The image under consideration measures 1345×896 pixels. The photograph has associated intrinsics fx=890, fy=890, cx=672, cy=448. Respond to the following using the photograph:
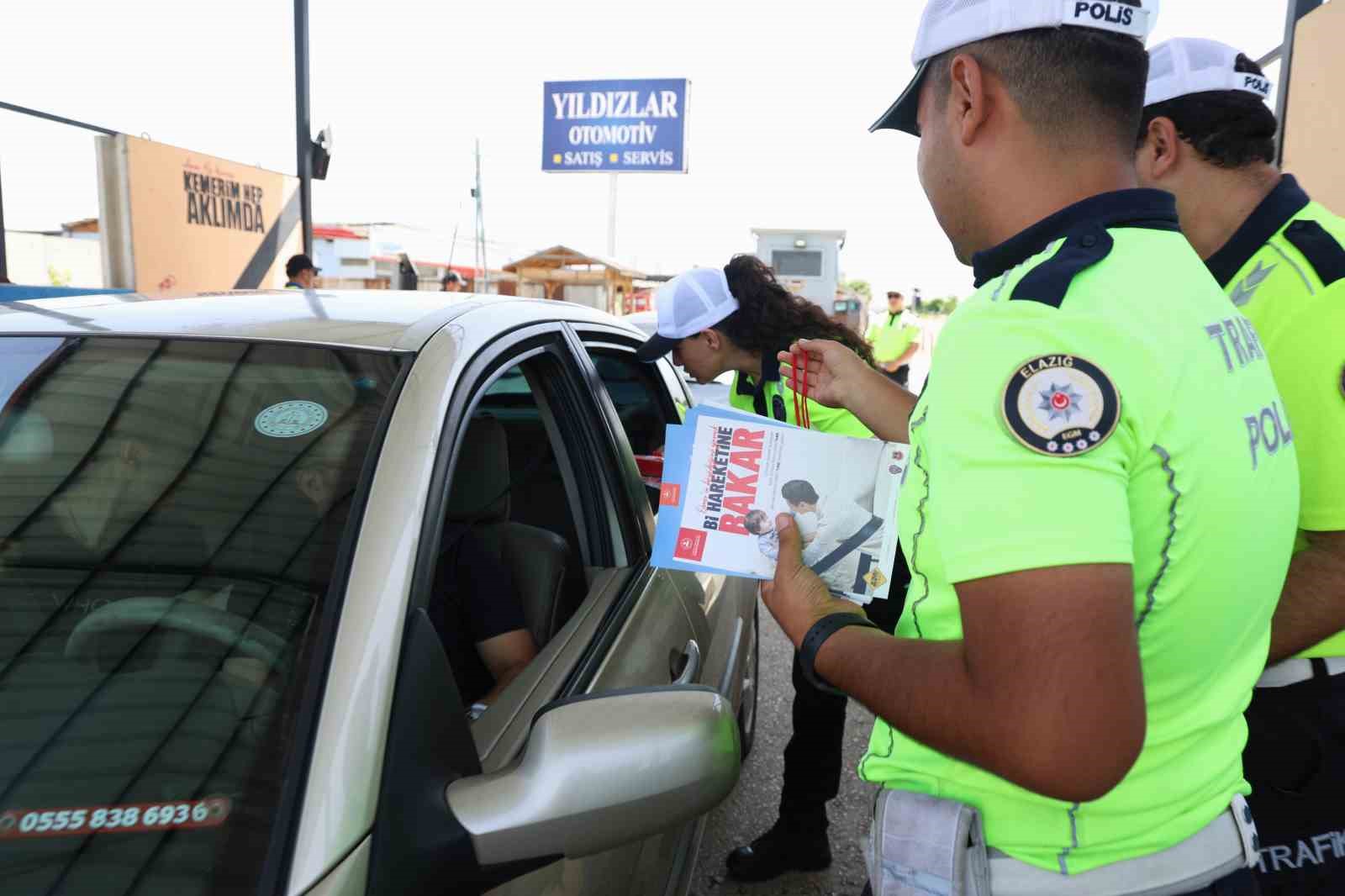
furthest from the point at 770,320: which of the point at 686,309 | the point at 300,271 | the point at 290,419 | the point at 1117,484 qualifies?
the point at 300,271

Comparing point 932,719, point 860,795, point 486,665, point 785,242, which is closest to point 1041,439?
point 932,719

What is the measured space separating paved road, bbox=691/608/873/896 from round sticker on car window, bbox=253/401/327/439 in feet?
5.11

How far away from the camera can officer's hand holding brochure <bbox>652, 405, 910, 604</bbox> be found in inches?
47.6

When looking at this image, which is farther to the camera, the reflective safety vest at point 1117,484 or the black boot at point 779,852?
the black boot at point 779,852

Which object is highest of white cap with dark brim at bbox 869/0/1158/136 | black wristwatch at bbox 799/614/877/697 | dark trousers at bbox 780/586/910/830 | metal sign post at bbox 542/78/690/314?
metal sign post at bbox 542/78/690/314

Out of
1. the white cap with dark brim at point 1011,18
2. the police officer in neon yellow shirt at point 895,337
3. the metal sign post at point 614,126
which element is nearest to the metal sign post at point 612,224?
the metal sign post at point 614,126

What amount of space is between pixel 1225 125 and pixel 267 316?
170 cm

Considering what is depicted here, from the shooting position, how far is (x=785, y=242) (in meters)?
13.1

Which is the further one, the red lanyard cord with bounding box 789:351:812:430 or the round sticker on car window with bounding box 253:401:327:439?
the red lanyard cord with bounding box 789:351:812:430

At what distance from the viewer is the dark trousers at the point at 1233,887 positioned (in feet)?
3.13

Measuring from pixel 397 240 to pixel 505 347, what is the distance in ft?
117

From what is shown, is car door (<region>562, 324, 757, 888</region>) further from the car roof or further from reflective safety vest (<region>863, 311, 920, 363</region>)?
reflective safety vest (<region>863, 311, 920, 363</region>)

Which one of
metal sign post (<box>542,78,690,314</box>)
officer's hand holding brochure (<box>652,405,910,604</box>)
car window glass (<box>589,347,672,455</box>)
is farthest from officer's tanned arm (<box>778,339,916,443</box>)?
metal sign post (<box>542,78,690,314</box>)

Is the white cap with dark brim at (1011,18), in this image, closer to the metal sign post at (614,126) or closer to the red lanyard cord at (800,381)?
the red lanyard cord at (800,381)
